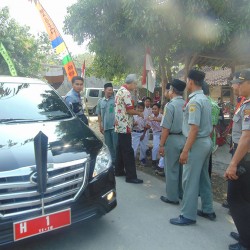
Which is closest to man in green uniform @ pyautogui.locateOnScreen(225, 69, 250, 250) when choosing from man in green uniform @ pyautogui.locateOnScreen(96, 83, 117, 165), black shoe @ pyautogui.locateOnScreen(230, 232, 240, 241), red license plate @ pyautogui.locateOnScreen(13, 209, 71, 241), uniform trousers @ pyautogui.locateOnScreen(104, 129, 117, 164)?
black shoe @ pyautogui.locateOnScreen(230, 232, 240, 241)

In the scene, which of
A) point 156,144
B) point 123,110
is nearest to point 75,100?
point 123,110

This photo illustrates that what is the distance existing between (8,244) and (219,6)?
5.28 m

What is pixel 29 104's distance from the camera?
3.72 m

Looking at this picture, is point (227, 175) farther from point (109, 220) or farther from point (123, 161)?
point (123, 161)

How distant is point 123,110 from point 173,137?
124 cm

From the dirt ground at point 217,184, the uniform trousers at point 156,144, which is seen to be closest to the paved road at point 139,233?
the dirt ground at point 217,184

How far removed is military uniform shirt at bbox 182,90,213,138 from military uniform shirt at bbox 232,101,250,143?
14.5 inches

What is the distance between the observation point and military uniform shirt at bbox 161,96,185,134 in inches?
151

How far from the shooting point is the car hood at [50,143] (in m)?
2.46

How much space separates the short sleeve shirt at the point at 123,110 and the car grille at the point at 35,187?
2139mm

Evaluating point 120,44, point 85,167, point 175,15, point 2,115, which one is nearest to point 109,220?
point 85,167

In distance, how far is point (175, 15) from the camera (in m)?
5.70

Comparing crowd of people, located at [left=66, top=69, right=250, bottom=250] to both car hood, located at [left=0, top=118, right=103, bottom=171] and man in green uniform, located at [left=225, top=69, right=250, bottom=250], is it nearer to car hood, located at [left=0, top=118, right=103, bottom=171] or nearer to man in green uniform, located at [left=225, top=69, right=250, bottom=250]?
man in green uniform, located at [left=225, top=69, right=250, bottom=250]

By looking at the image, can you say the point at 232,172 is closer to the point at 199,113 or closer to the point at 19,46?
the point at 199,113
